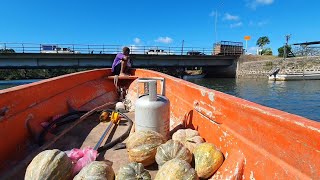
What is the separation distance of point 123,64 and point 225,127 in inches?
277

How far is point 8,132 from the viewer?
2.88 m

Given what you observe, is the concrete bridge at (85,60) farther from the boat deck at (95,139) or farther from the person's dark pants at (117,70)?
the boat deck at (95,139)

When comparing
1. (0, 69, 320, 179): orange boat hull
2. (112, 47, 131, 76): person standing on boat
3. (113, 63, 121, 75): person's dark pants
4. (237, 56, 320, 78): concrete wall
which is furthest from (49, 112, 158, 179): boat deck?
(237, 56, 320, 78): concrete wall

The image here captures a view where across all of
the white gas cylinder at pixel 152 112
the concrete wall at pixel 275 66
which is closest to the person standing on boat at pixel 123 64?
the white gas cylinder at pixel 152 112

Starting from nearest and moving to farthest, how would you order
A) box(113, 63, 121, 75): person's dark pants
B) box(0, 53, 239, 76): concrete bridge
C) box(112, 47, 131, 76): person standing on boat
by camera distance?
box(112, 47, 131, 76): person standing on boat, box(113, 63, 121, 75): person's dark pants, box(0, 53, 239, 76): concrete bridge

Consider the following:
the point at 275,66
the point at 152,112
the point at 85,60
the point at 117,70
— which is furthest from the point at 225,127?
the point at 275,66

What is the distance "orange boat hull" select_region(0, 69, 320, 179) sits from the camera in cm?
167

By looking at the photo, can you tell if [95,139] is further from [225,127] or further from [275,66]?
[275,66]

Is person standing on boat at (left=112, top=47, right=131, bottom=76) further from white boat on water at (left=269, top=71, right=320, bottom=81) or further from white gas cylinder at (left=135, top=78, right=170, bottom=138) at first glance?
white boat on water at (left=269, top=71, right=320, bottom=81)

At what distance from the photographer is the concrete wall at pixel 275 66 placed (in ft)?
133

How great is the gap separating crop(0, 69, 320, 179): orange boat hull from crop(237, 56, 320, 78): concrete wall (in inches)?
1694

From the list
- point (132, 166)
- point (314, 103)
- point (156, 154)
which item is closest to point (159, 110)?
point (156, 154)

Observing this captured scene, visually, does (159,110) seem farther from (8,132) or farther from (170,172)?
(8,132)

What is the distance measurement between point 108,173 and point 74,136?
2085 millimetres
